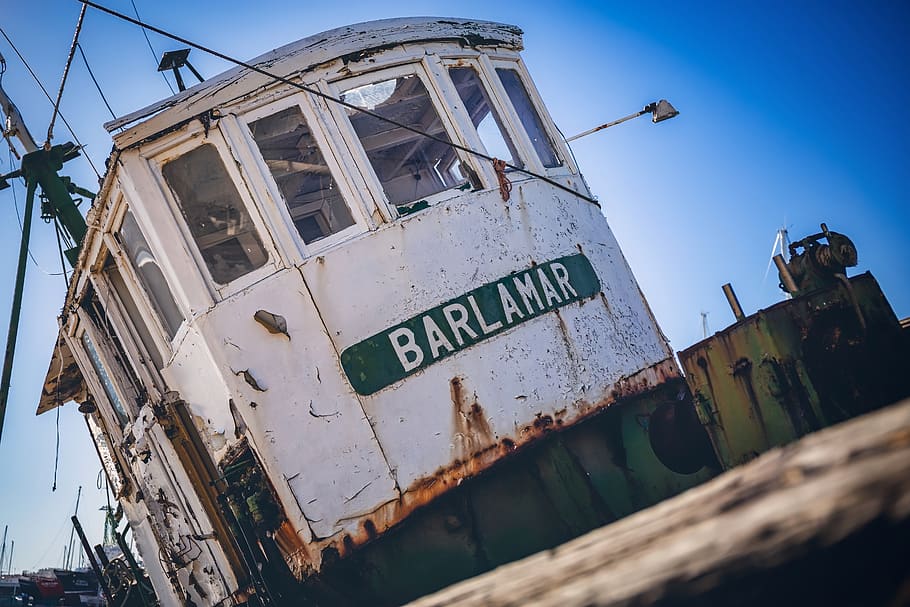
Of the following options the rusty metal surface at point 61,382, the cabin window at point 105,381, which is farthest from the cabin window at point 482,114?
the rusty metal surface at point 61,382

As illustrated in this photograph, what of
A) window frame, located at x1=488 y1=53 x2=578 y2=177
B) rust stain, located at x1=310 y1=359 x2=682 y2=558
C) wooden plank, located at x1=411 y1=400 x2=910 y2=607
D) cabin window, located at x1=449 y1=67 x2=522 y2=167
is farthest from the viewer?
window frame, located at x1=488 y1=53 x2=578 y2=177

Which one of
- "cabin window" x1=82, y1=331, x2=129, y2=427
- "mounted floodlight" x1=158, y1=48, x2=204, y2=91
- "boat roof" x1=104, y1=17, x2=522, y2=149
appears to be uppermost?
"mounted floodlight" x1=158, y1=48, x2=204, y2=91

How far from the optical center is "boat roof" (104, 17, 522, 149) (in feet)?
16.9

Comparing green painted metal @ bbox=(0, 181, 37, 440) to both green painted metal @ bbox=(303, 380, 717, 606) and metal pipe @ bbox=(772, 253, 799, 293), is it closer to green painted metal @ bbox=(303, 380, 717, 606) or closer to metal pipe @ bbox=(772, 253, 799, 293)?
green painted metal @ bbox=(303, 380, 717, 606)

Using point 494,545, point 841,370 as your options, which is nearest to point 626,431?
point 494,545

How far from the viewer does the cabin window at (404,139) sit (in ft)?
18.4

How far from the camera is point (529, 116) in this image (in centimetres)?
629

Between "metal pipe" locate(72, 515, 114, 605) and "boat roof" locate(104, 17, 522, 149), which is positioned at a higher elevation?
"boat roof" locate(104, 17, 522, 149)

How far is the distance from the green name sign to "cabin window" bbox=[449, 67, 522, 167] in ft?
3.40

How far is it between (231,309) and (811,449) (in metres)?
4.54

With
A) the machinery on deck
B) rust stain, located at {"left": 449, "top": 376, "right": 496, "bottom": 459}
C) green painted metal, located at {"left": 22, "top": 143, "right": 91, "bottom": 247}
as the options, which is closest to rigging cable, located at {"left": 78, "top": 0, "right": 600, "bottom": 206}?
the machinery on deck

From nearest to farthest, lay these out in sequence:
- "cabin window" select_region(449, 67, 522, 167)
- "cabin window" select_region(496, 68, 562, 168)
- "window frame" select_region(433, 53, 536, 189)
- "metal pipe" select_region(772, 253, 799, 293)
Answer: "metal pipe" select_region(772, 253, 799, 293)
"window frame" select_region(433, 53, 536, 189)
"cabin window" select_region(449, 67, 522, 167)
"cabin window" select_region(496, 68, 562, 168)

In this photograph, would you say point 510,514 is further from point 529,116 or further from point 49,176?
point 49,176

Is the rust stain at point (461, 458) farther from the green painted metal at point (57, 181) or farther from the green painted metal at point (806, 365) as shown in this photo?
the green painted metal at point (57, 181)
